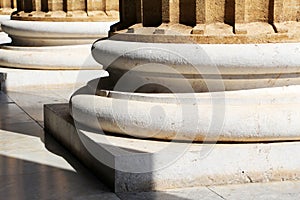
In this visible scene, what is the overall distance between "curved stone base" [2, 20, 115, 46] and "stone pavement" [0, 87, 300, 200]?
480cm

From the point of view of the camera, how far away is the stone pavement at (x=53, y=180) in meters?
5.08

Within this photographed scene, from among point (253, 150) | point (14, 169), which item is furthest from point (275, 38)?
point (14, 169)

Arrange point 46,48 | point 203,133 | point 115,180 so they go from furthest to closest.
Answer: point 46,48, point 203,133, point 115,180

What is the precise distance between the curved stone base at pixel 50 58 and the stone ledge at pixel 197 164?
6.69 m

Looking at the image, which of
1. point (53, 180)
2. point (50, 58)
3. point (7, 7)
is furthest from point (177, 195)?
point (7, 7)

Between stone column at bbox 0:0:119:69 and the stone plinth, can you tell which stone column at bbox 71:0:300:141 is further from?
the stone plinth

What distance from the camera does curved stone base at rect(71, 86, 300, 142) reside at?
545 cm

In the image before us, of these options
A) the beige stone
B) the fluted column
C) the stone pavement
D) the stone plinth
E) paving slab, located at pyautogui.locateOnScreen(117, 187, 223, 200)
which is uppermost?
the beige stone

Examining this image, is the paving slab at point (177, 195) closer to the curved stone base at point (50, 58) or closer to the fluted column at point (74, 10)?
the curved stone base at point (50, 58)

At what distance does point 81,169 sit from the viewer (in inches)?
233

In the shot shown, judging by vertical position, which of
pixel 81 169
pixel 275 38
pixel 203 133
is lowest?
pixel 81 169

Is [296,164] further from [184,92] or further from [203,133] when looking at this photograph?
[184,92]

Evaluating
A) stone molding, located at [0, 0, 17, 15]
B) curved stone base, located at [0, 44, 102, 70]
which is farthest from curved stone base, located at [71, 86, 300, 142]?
stone molding, located at [0, 0, 17, 15]

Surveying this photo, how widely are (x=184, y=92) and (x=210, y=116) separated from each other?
541mm
